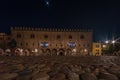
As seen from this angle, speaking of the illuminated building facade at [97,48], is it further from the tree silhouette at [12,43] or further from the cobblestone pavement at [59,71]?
the cobblestone pavement at [59,71]

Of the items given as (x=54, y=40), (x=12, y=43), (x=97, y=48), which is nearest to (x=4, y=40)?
(x=12, y=43)

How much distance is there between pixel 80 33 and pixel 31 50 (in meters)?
16.6

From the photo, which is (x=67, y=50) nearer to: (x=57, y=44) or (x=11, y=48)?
(x=57, y=44)

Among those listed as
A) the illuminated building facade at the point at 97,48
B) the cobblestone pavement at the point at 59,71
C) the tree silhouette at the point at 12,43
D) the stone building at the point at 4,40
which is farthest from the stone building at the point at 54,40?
the cobblestone pavement at the point at 59,71

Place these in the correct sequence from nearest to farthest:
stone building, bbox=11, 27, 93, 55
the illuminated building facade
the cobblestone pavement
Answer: the cobblestone pavement < stone building, bbox=11, 27, 93, 55 < the illuminated building facade

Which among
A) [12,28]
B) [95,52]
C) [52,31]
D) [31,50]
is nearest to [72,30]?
[52,31]

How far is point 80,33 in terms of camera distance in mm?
57469

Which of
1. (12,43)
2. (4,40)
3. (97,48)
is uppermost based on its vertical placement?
(4,40)

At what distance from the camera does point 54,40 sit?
56.1 m

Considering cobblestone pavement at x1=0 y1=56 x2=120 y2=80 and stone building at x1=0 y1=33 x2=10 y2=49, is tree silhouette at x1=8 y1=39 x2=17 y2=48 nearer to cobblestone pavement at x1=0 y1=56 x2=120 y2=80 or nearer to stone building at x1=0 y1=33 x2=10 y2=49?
stone building at x1=0 y1=33 x2=10 y2=49

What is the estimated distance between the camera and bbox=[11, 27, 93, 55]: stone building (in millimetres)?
54706

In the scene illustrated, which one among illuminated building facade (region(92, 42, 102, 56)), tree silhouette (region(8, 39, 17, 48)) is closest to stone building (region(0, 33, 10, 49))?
tree silhouette (region(8, 39, 17, 48))

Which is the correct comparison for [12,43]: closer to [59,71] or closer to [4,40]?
[4,40]

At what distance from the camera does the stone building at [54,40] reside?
54706 mm
